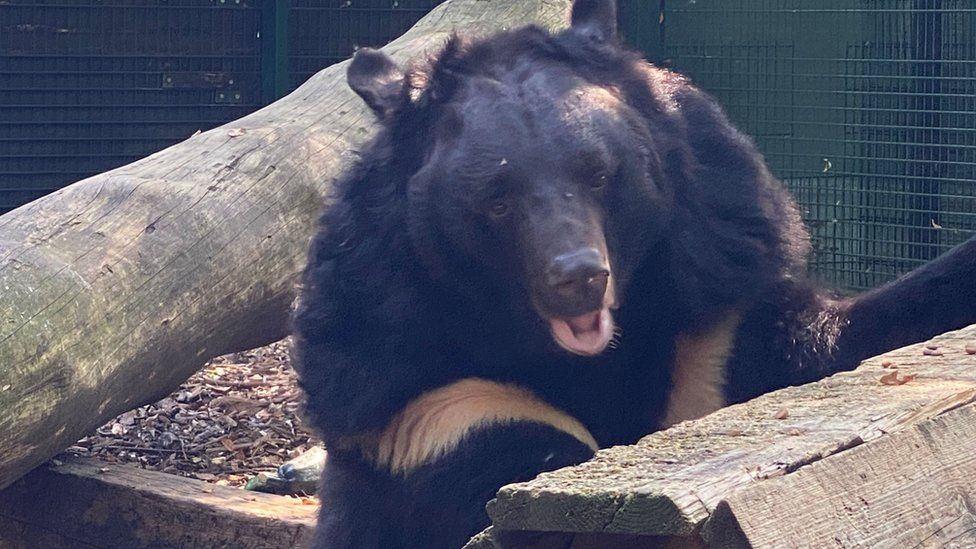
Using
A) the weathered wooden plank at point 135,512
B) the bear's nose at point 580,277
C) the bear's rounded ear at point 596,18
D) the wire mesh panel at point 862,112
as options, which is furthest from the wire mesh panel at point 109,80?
the bear's nose at point 580,277

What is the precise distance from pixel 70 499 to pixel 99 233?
3.51 feet

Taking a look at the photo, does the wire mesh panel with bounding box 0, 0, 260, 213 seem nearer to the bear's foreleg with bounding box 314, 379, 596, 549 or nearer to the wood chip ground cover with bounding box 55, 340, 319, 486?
the wood chip ground cover with bounding box 55, 340, 319, 486

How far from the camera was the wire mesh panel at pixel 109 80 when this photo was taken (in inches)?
317

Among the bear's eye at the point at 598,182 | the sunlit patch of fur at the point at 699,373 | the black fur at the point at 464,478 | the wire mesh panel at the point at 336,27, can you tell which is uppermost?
the wire mesh panel at the point at 336,27

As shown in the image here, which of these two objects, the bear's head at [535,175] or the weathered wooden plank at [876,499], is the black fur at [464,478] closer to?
the bear's head at [535,175]

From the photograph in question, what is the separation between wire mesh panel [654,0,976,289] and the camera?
631 centimetres

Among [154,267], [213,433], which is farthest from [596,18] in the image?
[213,433]

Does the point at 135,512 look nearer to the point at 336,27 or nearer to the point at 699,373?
the point at 699,373

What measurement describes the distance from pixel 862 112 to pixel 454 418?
4056mm

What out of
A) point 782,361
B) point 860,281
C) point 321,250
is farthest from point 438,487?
point 860,281

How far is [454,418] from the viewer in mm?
3215

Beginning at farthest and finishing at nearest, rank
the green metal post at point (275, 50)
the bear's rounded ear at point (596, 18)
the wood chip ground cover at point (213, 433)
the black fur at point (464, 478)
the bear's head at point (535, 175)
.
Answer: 1. the green metal post at point (275, 50)
2. the wood chip ground cover at point (213, 433)
3. the bear's rounded ear at point (596, 18)
4. the black fur at point (464, 478)
5. the bear's head at point (535, 175)

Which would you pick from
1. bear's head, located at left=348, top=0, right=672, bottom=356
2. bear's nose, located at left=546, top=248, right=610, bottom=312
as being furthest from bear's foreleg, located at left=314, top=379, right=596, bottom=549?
bear's nose, located at left=546, top=248, right=610, bottom=312

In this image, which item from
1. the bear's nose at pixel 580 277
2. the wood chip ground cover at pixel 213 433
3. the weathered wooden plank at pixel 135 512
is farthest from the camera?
the wood chip ground cover at pixel 213 433
